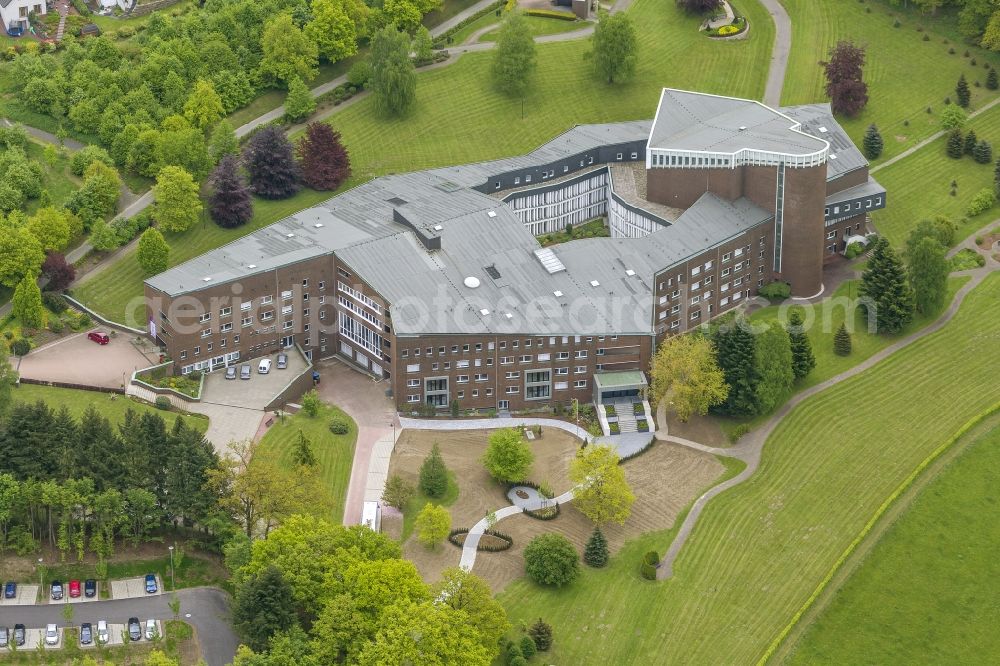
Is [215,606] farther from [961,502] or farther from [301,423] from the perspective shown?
[961,502]

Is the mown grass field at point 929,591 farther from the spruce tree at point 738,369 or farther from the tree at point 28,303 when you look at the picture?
the tree at point 28,303

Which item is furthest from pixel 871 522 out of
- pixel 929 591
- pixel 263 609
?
pixel 263 609

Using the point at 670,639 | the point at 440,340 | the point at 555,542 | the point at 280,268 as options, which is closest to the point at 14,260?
the point at 280,268

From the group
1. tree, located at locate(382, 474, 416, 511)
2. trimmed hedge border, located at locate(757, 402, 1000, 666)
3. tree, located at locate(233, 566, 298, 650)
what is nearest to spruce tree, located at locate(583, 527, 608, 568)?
tree, located at locate(382, 474, 416, 511)

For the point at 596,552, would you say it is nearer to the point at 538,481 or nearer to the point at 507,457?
the point at 538,481

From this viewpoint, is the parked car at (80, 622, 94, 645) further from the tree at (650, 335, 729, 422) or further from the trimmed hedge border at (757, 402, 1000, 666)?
the tree at (650, 335, 729, 422)

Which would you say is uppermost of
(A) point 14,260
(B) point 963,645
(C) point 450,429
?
(A) point 14,260

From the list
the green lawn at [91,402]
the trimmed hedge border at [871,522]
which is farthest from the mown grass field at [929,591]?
the green lawn at [91,402]
